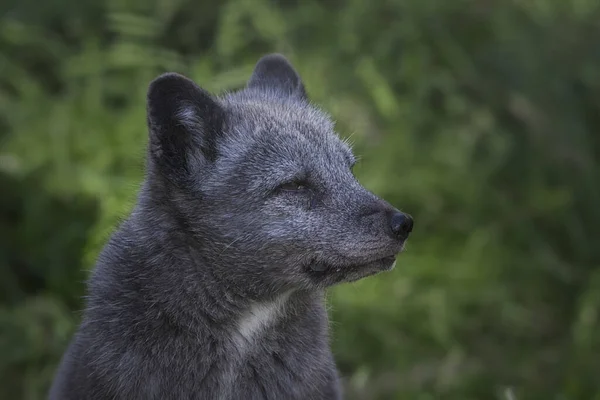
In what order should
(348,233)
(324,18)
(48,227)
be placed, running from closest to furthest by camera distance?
(348,233) → (48,227) → (324,18)

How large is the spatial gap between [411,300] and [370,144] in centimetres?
119

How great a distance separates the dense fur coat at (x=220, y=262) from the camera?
3701 millimetres

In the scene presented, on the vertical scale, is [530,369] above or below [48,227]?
below

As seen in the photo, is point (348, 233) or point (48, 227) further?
point (48, 227)

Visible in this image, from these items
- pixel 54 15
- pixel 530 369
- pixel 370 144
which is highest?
pixel 54 15

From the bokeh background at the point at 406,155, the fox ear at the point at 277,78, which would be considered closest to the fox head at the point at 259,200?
the fox ear at the point at 277,78

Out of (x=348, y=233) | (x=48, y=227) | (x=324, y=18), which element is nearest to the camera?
(x=348, y=233)

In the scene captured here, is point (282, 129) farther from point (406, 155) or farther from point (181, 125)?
point (406, 155)

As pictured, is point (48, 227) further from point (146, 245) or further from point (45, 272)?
point (146, 245)

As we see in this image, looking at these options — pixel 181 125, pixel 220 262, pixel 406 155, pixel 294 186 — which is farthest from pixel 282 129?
pixel 406 155

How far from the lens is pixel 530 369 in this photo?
7.41 metres

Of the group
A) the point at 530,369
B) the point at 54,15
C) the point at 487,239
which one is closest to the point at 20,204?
the point at 54,15

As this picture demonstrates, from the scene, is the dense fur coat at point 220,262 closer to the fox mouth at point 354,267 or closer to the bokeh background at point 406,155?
the fox mouth at point 354,267

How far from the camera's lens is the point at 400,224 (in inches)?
143
